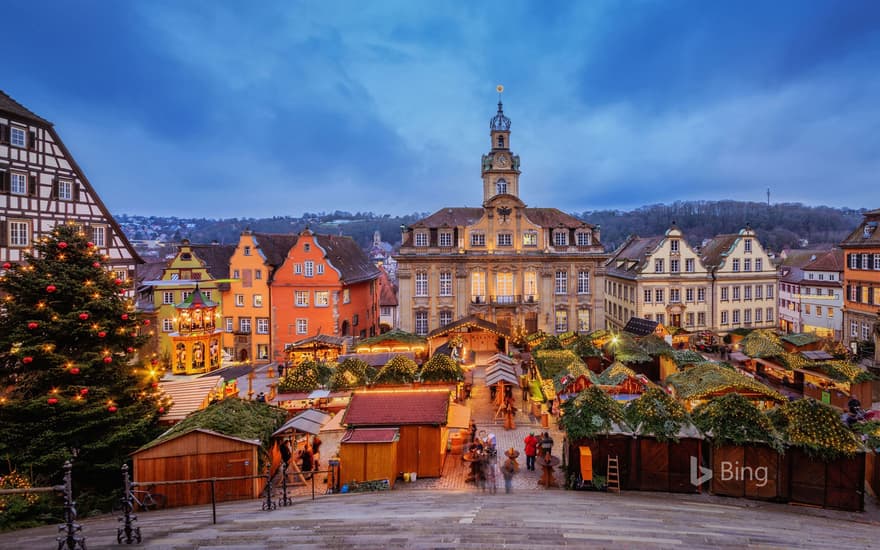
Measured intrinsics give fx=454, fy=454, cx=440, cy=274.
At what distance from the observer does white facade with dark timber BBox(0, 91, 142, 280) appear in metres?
24.0

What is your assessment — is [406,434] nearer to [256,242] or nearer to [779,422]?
[779,422]

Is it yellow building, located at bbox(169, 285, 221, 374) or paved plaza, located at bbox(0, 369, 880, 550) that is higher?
yellow building, located at bbox(169, 285, 221, 374)

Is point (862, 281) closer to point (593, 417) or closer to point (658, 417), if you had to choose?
point (658, 417)

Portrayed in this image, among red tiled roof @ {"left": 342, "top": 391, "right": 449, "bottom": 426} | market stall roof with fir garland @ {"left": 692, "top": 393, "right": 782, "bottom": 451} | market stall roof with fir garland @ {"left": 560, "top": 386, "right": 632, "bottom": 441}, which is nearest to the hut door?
red tiled roof @ {"left": 342, "top": 391, "right": 449, "bottom": 426}

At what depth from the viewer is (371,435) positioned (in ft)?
48.3

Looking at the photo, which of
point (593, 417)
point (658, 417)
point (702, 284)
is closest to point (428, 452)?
point (593, 417)

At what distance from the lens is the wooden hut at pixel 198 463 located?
1327cm

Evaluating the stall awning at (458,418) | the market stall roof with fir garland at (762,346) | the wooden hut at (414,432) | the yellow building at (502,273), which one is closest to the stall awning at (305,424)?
the wooden hut at (414,432)

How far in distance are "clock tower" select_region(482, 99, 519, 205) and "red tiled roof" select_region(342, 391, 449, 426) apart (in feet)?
128

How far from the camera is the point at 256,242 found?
4031 cm

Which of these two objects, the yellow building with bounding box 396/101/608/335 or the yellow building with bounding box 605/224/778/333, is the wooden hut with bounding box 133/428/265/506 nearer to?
the yellow building with bounding box 396/101/608/335

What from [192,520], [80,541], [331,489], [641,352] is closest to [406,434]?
[331,489]

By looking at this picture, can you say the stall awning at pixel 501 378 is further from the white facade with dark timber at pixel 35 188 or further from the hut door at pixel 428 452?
the white facade with dark timber at pixel 35 188

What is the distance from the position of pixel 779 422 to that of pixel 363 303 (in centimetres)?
3728
